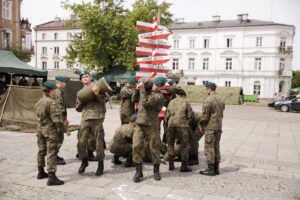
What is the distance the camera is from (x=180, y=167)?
6324 mm

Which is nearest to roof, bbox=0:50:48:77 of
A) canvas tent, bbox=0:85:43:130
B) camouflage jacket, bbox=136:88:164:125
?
canvas tent, bbox=0:85:43:130

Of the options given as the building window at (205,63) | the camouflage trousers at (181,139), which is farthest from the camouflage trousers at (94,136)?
the building window at (205,63)

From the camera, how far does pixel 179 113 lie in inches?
235

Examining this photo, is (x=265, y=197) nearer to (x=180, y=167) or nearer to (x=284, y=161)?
(x=180, y=167)

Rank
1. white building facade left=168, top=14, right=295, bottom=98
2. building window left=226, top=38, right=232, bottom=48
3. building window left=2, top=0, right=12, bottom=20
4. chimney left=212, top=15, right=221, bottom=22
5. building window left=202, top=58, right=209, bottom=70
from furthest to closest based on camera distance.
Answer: chimney left=212, top=15, right=221, bottom=22 → building window left=202, top=58, right=209, bottom=70 → building window left=226, top=38, right=232, bottom=48 → white building facade left=168, top=14, right=295, bottom=98 → building window left=2, top=0, right=12, bottom=20

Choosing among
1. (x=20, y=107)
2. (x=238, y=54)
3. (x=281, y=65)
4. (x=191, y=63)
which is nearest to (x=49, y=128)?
(x=20, y=107)

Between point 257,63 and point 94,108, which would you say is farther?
point 257,63

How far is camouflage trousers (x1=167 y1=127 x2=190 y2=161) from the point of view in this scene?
19.6 ft

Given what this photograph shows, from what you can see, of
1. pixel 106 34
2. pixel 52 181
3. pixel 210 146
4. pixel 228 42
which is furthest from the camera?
pixel 228 42

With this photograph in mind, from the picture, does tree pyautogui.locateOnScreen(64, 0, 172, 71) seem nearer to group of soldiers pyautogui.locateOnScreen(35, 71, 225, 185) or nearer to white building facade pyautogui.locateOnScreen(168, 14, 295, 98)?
group of soldiers pyautogui.locateOnScreen(35, 71, 225, 185)

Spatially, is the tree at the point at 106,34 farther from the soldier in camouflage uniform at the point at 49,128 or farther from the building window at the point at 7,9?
the soldier in camouflage uniform at the point at 49,128

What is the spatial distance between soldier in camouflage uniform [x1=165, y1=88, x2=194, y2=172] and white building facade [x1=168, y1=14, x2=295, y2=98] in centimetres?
4412

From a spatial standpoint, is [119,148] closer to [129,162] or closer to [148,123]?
[129,162]

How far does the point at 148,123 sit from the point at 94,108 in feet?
3.92
